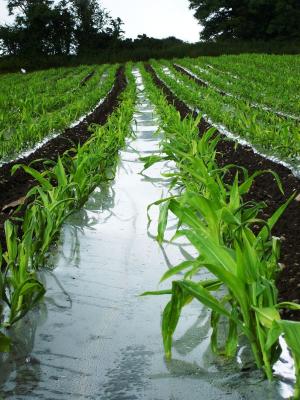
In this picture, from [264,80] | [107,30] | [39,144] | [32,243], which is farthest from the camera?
[107,30]

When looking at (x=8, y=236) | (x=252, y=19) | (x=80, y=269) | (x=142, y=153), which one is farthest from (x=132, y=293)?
(x=252, y=19)

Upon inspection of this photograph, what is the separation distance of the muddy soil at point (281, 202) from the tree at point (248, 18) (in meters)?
29.9

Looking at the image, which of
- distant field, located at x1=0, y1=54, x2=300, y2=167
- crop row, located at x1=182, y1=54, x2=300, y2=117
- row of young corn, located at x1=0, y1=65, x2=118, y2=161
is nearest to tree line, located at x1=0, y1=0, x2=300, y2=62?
crop row, located at x1=182, y1=54, x2=300, y2=117

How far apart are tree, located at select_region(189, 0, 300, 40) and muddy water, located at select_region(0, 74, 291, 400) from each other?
32660 millimetres

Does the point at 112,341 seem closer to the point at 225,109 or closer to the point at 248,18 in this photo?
the point at 225,109

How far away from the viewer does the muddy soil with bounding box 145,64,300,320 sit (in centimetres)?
207

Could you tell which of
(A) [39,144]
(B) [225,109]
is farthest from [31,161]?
(B) [225,109]

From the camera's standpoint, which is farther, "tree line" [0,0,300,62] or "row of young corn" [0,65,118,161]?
"tree line" [0,0,300,62]

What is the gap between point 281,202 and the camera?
332cm

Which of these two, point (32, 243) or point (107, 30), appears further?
point (107, 30)

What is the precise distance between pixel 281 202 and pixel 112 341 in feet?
6.20

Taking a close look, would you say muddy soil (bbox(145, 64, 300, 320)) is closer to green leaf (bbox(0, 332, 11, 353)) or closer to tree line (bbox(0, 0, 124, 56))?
green leaf (bbox(0, 332, 11, 353))

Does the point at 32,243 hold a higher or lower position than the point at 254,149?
higher

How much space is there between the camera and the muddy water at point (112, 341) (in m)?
1.45
